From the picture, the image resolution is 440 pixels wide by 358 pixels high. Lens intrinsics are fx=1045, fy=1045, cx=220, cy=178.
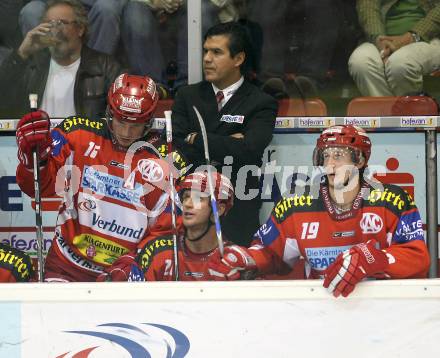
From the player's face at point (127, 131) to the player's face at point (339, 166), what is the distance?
934 mm

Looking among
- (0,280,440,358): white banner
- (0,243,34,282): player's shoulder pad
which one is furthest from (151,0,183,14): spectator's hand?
(0,280,440,358): white banner

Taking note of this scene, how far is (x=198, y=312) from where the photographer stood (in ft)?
12.8

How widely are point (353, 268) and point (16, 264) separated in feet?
4.91

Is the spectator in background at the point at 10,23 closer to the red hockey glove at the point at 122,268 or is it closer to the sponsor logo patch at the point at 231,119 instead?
the sponsor logo patch at the point at 231,119

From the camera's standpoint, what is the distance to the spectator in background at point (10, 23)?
222 inches

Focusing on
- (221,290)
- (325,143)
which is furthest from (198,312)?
(325,143)

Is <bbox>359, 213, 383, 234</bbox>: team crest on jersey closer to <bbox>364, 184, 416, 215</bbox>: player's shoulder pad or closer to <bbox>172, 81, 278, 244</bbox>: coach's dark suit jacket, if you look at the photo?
<bbox>364, 184, 416, 215</bbox>: player's shoulder pad

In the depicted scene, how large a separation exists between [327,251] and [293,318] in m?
0.78

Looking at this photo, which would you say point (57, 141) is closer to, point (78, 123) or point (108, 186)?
point (78, 123)

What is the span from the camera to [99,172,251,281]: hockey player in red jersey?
182 inches

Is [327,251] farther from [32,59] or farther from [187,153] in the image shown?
[32,59]

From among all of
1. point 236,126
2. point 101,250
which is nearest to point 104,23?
point 236,126

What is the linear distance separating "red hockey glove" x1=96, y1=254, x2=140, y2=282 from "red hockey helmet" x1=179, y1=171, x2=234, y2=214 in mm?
386

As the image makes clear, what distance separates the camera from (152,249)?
4660 mm
